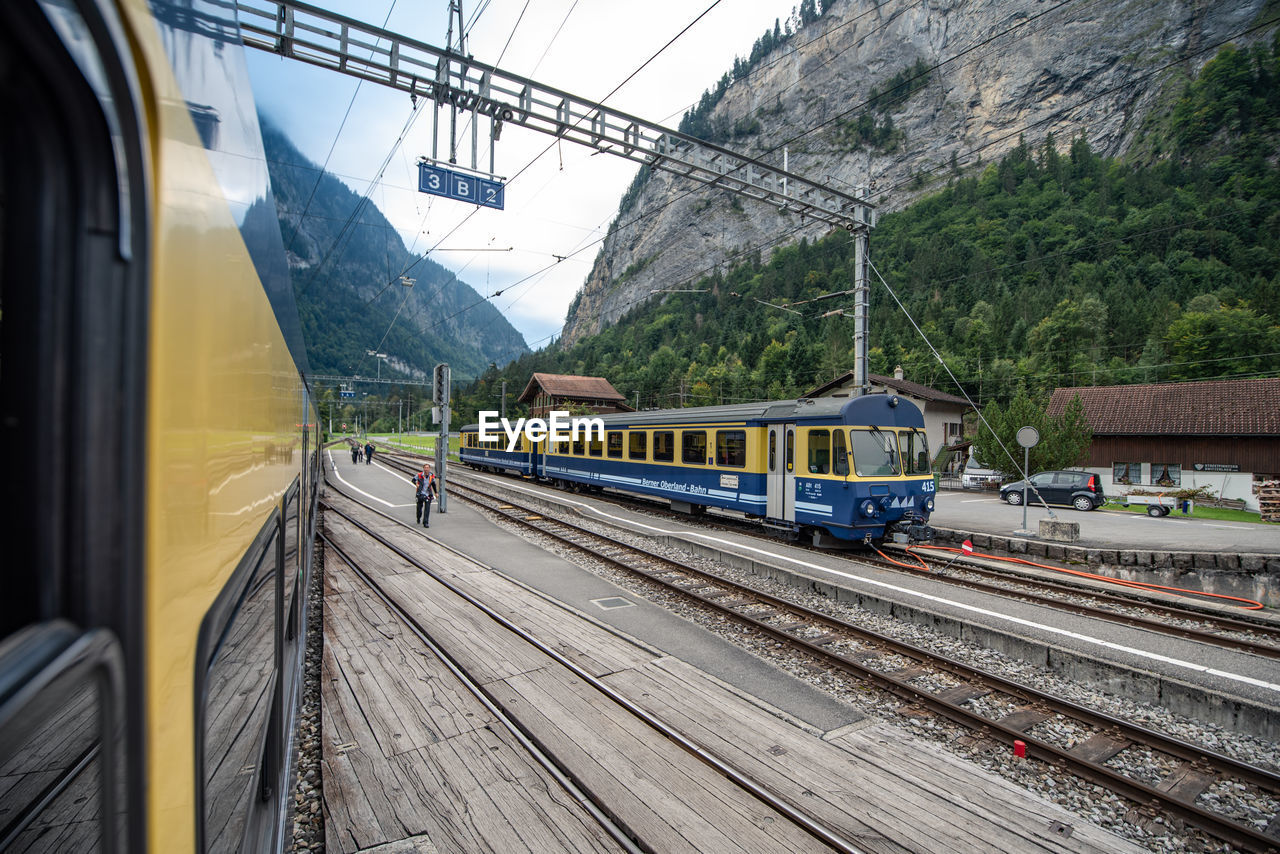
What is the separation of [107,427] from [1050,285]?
329 feet

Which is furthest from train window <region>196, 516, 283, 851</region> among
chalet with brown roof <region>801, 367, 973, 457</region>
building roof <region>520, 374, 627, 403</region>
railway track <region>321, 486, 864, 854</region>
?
building roof <region>520, 374, 627, 403</region>

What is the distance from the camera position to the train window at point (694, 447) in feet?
49.9

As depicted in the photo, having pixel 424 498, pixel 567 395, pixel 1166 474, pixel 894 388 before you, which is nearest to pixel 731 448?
pixel 424 498

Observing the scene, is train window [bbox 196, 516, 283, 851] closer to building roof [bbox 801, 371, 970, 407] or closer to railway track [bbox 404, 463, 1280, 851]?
railway track [bbox 404, 463, 1280, 851]

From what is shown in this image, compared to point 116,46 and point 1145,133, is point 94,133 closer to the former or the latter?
point 116,46

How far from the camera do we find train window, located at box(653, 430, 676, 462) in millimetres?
16475

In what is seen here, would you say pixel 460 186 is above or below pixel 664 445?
above

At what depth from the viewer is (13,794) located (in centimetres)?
83

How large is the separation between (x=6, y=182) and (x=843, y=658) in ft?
22.5

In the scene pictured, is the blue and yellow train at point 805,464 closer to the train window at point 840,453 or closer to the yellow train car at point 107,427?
the train window at point 840,453

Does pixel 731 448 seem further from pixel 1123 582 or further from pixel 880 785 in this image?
pixel 880 785

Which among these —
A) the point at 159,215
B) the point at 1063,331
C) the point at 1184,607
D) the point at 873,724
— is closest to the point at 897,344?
the point at 1063,331

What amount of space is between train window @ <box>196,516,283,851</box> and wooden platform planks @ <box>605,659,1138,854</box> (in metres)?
3.32

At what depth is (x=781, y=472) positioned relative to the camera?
505 inches
